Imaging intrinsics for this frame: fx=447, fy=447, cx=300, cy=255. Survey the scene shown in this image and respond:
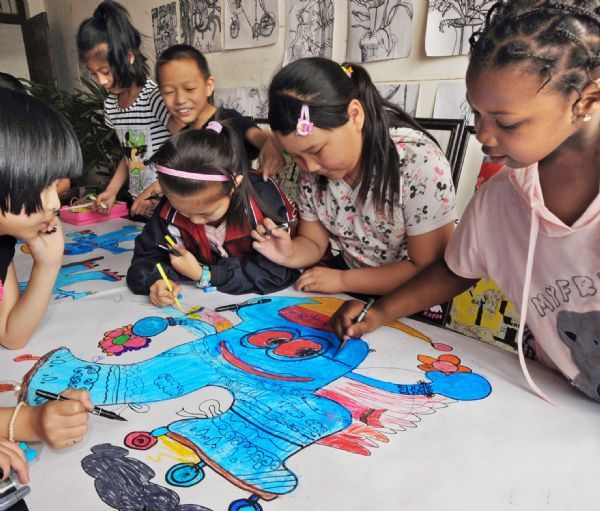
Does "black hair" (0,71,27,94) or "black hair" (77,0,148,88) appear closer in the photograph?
"black hair" (0,71,27,94)

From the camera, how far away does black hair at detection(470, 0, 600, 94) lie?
45 cm

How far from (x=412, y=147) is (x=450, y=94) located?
1.84 ft

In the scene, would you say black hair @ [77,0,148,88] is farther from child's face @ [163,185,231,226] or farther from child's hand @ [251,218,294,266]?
child's hand @ [251,218,294,266]

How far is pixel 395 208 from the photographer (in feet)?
3.17

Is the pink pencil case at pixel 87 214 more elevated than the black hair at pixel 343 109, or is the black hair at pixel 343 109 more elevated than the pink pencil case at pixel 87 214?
the black hair at pixel 343 109

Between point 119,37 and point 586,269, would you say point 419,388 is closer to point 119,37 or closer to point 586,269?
point 586,269

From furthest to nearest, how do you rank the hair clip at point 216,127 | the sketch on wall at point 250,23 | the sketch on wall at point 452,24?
the sketch on wall at point 250,23 < the sketch on wall at point 452,24 < the hair clip at point 216,127

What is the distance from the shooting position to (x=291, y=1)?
5.82 feet

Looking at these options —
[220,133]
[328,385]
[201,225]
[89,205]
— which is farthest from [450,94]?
[89,205]

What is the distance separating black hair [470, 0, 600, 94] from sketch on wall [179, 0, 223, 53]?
194 centimetres

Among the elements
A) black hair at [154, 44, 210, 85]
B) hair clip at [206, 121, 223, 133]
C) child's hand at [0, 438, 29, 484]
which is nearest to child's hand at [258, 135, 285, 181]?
hair clip at [206, 121, 223, 133]

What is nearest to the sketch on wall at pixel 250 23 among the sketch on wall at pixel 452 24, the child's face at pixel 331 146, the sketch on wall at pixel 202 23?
the sketch on wall at pixel 202 23

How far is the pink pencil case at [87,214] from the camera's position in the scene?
5.20ft

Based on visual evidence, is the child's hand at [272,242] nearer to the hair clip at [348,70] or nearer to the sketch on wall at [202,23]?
the hair clip at [348,70]
